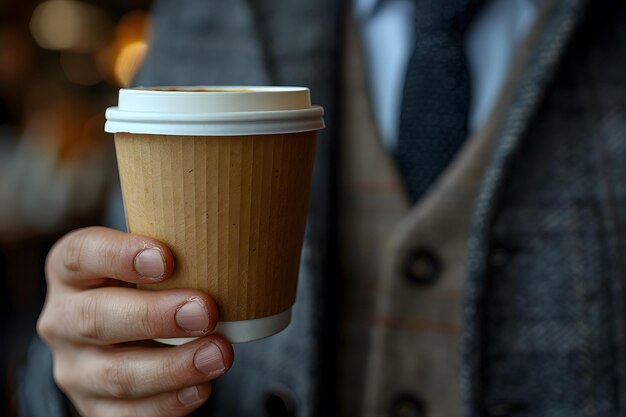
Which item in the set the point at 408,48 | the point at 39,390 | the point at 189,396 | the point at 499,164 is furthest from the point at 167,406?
the point at 408,48

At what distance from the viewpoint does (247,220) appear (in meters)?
0.57

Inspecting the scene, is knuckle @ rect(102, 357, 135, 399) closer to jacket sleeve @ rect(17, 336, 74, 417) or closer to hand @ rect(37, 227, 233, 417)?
hand @ rect(37, 227, 233, 417)

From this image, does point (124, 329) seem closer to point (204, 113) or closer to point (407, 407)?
point (204, 113)

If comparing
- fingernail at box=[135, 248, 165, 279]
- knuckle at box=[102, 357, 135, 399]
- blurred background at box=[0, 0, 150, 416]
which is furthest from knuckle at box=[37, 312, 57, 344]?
blurred background at box=[0, 0, 150, 416]

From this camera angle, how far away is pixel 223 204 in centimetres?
56

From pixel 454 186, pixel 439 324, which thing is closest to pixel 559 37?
pixel 454 186

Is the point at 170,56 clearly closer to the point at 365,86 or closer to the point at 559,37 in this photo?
the point at 365,86

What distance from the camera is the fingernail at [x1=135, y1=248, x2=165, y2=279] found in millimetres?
556

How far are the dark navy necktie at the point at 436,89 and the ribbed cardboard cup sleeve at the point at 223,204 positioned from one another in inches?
14.9

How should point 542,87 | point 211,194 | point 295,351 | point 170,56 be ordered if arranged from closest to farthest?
1. point 211,194
2. point 542,87
3. point 295,351
4. point 170,56

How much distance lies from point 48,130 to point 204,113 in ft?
9.56

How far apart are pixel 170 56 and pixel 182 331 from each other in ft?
2.18

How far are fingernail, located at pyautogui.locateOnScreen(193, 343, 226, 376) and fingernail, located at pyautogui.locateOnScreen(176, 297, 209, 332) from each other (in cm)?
3

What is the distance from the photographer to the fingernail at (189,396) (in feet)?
2.11
